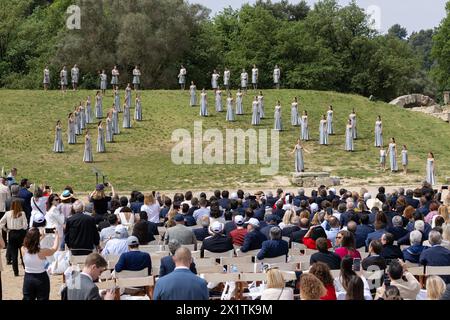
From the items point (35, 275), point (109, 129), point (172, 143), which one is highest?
point (109, 129)

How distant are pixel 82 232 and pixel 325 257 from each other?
3845 millimetres

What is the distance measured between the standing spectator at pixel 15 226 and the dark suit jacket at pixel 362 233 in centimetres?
535

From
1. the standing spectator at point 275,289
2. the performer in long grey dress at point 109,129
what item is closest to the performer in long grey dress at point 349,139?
the performer in long grey dress at point 109,129

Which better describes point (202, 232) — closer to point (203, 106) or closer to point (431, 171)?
point (431, 171)

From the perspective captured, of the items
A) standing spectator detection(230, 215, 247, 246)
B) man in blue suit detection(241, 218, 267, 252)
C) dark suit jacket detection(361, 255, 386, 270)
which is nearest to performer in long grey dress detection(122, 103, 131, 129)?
standing spectator detection(230, 215, 247, 246)

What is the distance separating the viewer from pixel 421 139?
117ft

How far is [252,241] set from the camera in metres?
11.9

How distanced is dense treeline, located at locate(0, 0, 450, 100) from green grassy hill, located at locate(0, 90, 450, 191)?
8.72 metres

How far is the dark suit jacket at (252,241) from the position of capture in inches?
469

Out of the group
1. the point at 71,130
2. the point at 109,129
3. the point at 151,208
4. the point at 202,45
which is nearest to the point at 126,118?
the point at 109,129

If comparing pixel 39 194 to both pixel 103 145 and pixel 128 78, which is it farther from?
pixel 128 78

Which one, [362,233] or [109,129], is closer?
[362,233]

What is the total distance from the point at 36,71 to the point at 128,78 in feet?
20.1

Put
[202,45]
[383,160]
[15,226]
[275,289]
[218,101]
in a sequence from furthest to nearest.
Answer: [202,45]
[218,101]
[383,160]
[15,226]
[275,289]
